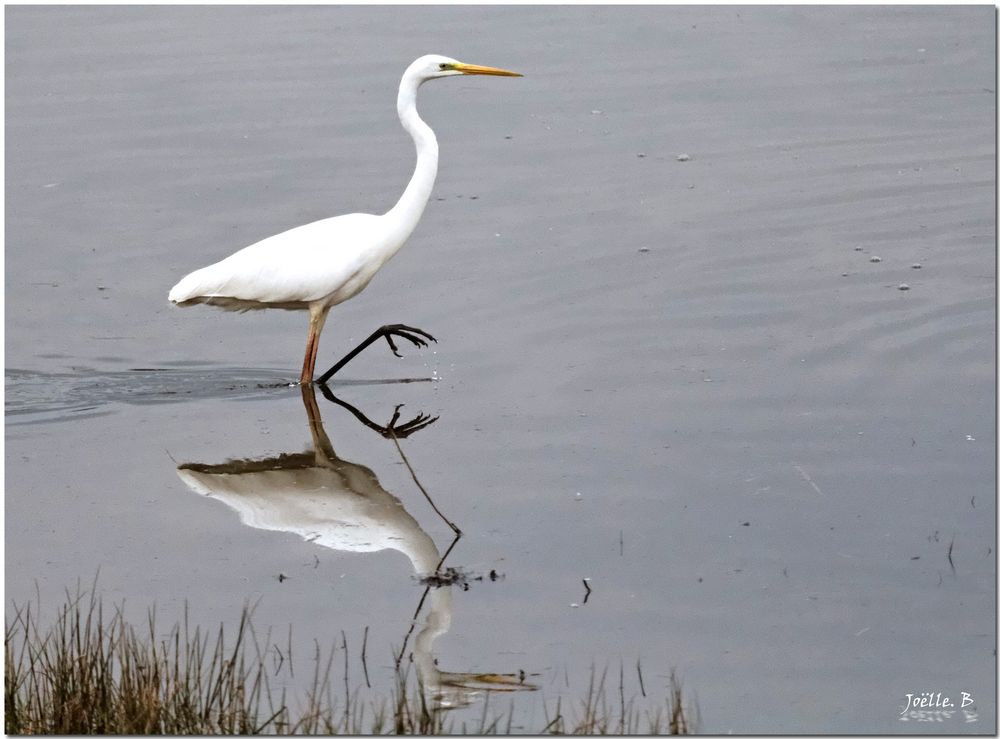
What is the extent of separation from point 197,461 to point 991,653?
13.3 feet

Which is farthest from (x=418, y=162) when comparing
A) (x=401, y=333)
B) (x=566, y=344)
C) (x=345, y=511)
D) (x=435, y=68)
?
(x=345, y=511)

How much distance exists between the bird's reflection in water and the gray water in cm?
5

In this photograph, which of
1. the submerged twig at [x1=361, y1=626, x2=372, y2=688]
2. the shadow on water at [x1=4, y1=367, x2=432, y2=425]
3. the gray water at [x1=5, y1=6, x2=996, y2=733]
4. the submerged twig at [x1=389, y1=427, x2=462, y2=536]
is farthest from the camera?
the shadow on water at [x1=4, y1=367, x2=432, y2=425]

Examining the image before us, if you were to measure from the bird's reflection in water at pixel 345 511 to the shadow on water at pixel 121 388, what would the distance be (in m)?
0.74

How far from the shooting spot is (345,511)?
6.49m

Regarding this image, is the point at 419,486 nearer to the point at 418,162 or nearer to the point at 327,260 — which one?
the point at 327,260

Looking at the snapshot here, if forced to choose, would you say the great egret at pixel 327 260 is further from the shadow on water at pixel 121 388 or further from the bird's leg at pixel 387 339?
the shadow on water at pixel 121 388

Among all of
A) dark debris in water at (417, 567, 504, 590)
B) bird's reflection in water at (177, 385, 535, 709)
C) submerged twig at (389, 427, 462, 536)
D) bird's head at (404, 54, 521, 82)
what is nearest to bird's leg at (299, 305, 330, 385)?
bird's reflection in water at (177, 385, 535, 709)

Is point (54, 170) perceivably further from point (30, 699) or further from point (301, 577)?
point (30, 699)

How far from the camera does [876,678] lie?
4.88 metres

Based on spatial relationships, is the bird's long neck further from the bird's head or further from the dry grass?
the dry grass

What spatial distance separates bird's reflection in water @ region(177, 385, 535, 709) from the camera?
4957 millimetres

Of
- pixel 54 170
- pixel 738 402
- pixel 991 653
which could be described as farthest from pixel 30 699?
pixel 54 170

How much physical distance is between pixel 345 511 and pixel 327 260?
2.19 m
